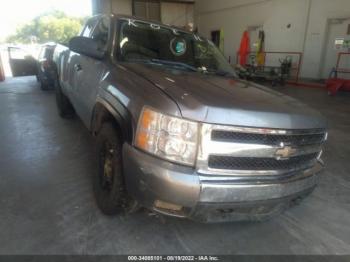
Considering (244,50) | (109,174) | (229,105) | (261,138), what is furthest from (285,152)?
(244,50)

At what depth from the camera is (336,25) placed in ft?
37.2

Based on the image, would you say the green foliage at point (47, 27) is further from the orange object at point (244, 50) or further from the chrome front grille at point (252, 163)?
the chrome front grille at point (252, 163)

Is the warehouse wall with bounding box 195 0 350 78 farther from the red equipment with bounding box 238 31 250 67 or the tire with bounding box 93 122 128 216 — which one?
the tire with bounding box 93 122 128 216

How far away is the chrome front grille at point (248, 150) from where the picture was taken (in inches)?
64.1

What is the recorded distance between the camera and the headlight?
5.31 feet

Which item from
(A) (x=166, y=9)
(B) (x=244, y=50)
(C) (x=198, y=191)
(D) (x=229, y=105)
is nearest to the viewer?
(C) (x=198, y=191)

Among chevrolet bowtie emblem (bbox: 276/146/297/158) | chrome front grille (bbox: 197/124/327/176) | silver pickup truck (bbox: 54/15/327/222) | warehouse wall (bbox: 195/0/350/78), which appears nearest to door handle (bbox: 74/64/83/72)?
silver pickup truck (bbox: 54/15/327/222)

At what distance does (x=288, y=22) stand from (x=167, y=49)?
12.1m

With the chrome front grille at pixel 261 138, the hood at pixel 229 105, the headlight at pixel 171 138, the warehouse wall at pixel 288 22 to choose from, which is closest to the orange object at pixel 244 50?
the warehouse wall at pixel 288 22

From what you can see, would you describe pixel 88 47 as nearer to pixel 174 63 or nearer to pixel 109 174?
pixel 174 63

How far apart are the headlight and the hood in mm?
76

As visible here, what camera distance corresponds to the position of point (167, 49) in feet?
9.60

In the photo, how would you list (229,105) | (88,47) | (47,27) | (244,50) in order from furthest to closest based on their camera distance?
(47,27) < (244,50) < (88,47) < (229,105)

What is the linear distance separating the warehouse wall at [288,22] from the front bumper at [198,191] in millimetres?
11996
